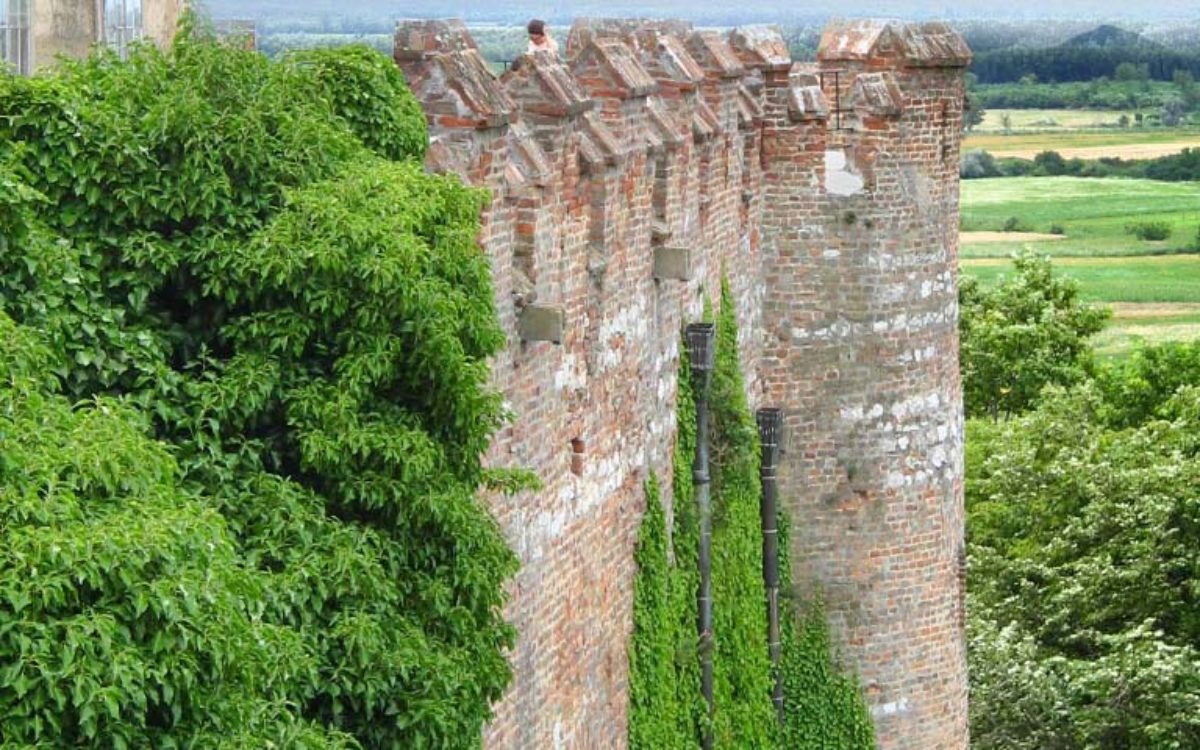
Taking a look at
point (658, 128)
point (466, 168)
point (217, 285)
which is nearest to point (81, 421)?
point (217, 285)

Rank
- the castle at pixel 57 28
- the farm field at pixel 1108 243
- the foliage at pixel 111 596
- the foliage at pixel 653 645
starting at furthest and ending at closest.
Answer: the farm field at pixel 1108 243
the foliage at pixel 653 645
the castle at pixel 57 28
the foliage at pixel 111 596

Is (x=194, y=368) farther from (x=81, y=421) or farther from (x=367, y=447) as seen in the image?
(x=81, y=421)

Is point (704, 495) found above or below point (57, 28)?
below

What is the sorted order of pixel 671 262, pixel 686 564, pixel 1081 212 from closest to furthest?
pixel 671 262, pixel 686 564, pixel 1081 212

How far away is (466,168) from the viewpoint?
15898 mm

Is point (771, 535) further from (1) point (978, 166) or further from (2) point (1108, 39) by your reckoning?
(2) point (1108, 39)

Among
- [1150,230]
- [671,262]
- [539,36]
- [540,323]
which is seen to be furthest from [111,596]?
[1150,230]

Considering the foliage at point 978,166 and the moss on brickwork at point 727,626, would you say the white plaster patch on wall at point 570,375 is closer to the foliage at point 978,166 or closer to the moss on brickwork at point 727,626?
the moss on brickwork at point 727,626

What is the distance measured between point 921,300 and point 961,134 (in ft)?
5.99

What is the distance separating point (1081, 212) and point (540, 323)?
3462 inches

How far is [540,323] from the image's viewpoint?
1698 cm

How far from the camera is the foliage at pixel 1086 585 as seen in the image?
33594 millimetres

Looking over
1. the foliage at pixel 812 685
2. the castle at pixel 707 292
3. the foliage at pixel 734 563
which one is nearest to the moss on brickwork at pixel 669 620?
the castle at pixel 707 292

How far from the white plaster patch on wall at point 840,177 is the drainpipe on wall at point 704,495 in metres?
2.89
